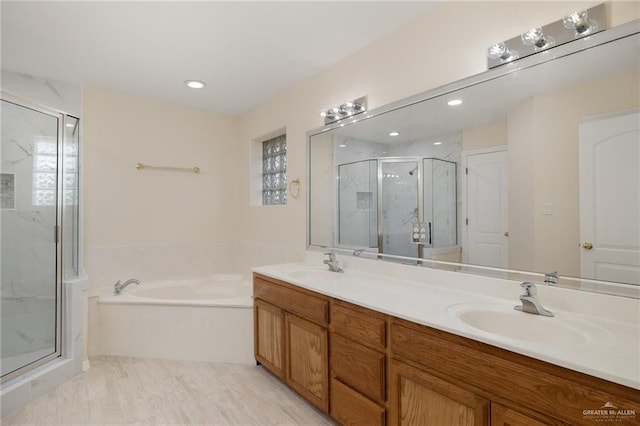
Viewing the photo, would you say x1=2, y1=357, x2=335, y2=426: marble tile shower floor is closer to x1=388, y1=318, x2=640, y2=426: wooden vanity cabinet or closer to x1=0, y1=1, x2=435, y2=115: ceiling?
x1=388, y1=318, x2=640, y2=426: wooden vanity cabinet

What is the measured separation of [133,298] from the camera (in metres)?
2.88

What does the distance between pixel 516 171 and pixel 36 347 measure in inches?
134

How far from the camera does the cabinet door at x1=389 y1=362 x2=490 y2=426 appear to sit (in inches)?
46.2

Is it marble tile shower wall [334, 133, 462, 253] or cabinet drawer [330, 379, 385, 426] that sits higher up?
marble tile shower wall [334, 133, 462, 253]

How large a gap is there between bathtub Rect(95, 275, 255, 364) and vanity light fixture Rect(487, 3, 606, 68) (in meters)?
2.36

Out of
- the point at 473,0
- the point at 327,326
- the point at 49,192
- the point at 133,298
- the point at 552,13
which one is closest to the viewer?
the point at 552,13

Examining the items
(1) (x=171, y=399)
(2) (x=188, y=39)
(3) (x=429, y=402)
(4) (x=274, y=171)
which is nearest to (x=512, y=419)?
(3) (x=429, y=402)

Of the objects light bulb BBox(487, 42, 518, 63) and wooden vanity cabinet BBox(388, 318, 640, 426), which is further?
light bulb BBox(487, 42, 518, 63)

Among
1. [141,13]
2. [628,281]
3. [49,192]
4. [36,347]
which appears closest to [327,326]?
[628,281]

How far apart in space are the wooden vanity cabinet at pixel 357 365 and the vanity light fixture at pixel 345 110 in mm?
1366

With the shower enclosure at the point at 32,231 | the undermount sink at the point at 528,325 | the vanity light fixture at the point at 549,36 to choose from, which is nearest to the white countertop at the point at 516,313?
the undermount sink at the point at 528,325

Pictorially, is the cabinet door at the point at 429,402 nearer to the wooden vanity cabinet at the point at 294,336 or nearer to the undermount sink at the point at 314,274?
the wooden vanity cabinet at the point at 294,336

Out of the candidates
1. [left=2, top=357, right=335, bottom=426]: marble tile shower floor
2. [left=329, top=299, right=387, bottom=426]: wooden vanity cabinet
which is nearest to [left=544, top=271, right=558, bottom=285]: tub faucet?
[left=329, top=299, right=387, bottom=426]: wooden vanity cabinet

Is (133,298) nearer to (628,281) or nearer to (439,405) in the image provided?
(439,405)
